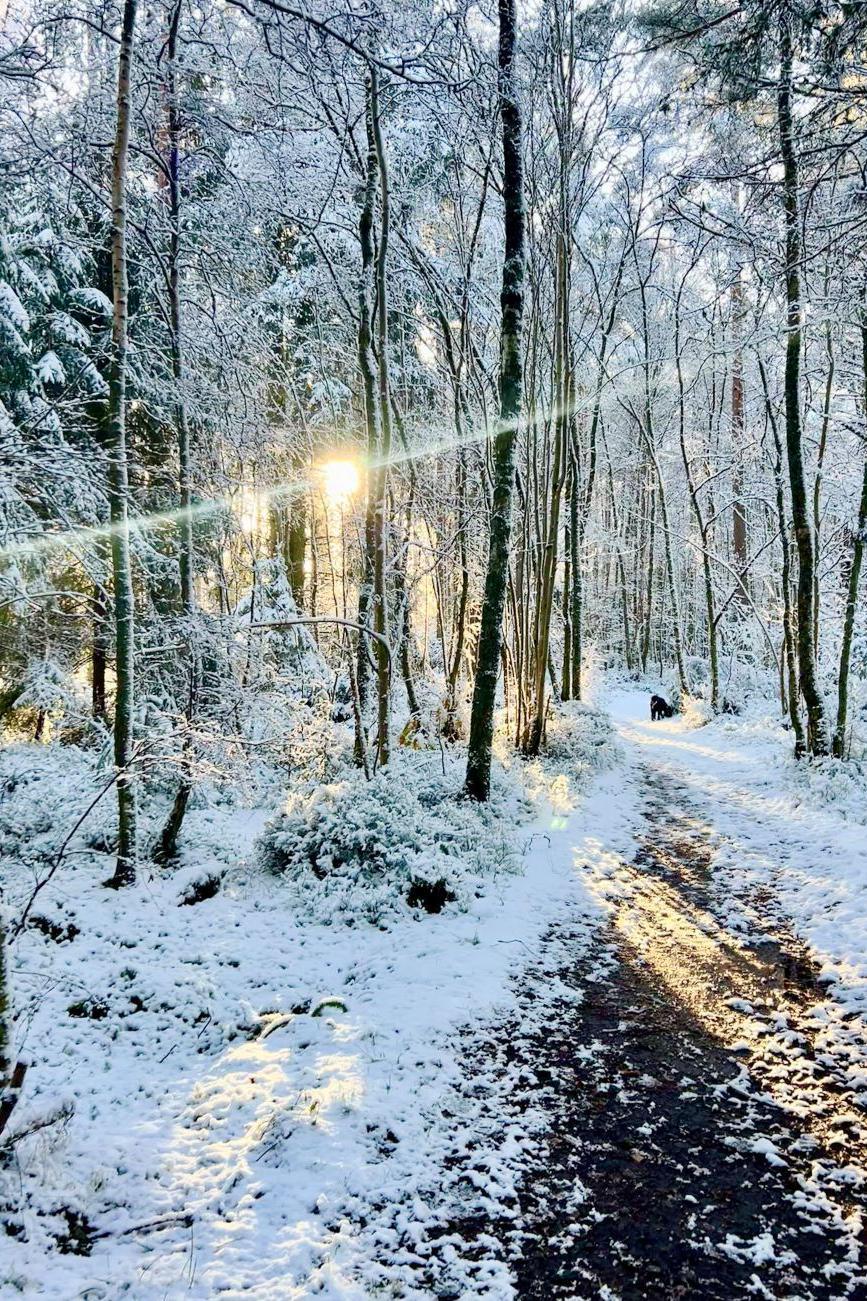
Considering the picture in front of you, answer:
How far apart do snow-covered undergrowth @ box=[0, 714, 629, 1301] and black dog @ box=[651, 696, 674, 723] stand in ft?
44.0

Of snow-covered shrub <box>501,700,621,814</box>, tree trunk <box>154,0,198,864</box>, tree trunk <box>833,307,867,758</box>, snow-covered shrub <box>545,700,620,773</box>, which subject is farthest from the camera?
snow-covered shrub <box>545,700,620,773</box>

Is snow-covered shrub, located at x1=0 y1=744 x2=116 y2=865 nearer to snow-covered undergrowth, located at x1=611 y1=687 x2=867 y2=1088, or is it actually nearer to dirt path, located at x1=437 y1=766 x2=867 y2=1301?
dirt path, located at x1=437 y1=766 x2=867 y2=1301

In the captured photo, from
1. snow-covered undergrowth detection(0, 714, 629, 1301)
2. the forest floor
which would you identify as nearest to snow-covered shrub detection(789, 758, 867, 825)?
the forest floor

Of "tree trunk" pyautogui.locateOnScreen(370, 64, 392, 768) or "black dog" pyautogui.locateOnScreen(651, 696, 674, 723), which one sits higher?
"tree trunk" pyautogui.locateOnScreen(370, 64, 392, 768)

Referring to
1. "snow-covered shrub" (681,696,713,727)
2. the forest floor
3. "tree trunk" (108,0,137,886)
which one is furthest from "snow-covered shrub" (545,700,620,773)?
"tree trunk" (108,0,137,886)

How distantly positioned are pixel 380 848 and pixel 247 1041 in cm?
250

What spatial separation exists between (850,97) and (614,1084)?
647 centimetres

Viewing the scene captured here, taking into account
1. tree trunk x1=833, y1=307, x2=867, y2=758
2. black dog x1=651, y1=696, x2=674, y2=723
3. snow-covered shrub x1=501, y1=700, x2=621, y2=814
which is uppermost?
tree trunk x1=833, y1=307, x2=867, y2=758

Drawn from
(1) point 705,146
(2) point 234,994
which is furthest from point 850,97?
(2) point 234,994

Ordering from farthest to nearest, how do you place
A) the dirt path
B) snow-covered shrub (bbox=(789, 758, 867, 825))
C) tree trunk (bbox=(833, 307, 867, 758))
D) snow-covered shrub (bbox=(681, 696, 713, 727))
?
snow-covered shrub (bbox=(681, 696, 713, 727))
tree trunk (bbox=(833, 307, 867, 758))
snow-covered shrub (bbox=(789, 758, 867, 825))
the dirt path

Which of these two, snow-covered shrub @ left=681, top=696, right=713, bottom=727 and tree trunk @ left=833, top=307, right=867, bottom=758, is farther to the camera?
snow-covered shrub @ left=681, top=696, right=713, bottom=727

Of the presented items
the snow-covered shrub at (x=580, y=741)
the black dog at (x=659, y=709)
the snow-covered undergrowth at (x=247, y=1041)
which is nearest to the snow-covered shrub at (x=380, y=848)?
the snow-covered undergrowth at (x=247, y=1041)

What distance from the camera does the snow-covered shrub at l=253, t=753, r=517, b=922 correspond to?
22.6 feet

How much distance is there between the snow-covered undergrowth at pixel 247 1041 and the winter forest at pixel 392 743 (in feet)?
0.12
